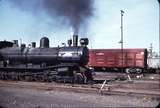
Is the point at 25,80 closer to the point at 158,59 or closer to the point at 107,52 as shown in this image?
the point at 107,52

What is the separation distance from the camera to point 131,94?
47.0 ft

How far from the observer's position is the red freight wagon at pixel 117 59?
37.6m

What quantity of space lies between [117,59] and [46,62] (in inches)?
725

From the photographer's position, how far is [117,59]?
38875 mm

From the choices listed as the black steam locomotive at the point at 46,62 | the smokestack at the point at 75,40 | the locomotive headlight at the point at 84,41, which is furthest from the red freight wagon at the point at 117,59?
the smokestack at the point at 75,40

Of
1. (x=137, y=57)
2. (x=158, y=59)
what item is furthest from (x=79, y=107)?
(x=158, y=59)

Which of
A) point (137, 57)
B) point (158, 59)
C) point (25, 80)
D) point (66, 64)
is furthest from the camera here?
point (158, 59)

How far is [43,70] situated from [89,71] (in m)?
3.58

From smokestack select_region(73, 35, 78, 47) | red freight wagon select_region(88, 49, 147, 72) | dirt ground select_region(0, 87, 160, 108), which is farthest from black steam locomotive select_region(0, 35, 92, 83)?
red freight wagon select_region(88, 49, 147, 72)

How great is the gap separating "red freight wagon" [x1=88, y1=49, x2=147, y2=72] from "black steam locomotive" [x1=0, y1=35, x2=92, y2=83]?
55.0ft

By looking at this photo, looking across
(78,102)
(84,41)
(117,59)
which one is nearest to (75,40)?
(84,41)

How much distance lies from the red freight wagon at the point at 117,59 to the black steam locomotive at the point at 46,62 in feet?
55.0

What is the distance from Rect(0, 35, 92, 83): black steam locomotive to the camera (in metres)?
20.6

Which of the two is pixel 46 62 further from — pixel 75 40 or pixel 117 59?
pixel 117 59
